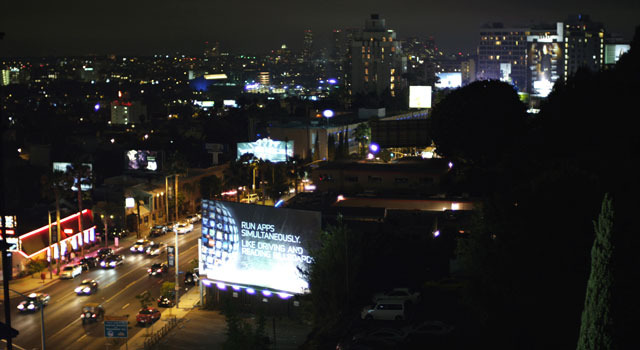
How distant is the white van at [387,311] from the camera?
27984 mm

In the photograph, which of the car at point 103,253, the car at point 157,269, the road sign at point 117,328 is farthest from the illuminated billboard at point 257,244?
the car at point 103,253

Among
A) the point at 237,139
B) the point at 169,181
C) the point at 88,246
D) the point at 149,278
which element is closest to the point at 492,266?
the point at 149,278

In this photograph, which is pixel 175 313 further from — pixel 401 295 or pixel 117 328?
pixel 401 295

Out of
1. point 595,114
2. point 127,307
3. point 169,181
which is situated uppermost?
point 595,114

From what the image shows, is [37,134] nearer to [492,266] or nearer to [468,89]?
[468,89]

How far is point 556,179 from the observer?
78.3ft

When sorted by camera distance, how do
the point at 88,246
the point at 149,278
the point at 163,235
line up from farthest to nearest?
1. the point at 163,235
2. the point at 88,246
3. the point at 149,278

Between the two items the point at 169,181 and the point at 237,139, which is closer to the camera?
the point at 169,181

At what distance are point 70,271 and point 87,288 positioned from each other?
528 centimetres

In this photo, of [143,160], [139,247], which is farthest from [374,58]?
[139,247]

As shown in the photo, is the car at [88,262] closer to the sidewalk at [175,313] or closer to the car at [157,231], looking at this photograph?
the car at [157,231]

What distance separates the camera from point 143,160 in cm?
7662

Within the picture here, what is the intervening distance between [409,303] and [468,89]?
3329 cm

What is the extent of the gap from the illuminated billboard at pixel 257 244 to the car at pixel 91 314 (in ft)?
17.0
